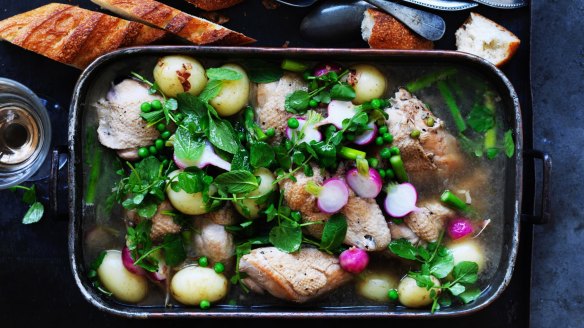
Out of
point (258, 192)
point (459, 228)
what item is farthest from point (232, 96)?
point (459, 228)

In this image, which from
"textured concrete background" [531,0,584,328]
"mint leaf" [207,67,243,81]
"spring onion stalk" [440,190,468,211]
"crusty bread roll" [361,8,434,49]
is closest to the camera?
"mint leaf" [207,67,243,81]

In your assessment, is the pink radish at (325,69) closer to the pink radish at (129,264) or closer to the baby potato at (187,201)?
the baby potato at (187,201)

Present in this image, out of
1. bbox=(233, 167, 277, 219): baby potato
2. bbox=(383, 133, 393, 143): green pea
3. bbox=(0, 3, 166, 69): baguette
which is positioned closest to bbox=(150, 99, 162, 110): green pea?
bbox=(0, 3, 166, 69): baguette

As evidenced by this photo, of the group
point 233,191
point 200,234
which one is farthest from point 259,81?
point 200,234

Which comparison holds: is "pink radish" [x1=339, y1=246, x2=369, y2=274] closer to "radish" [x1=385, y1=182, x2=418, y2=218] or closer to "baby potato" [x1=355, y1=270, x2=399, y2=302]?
"baby potato" [x1=355, y1=270, x2=399, y2=302]

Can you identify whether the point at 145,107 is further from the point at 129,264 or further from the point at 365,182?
the point at 365,182

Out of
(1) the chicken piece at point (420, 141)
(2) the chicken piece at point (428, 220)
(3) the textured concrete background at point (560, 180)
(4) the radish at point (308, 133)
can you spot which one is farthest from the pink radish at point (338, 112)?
(3) the textured concrete background at point (560, 180)
